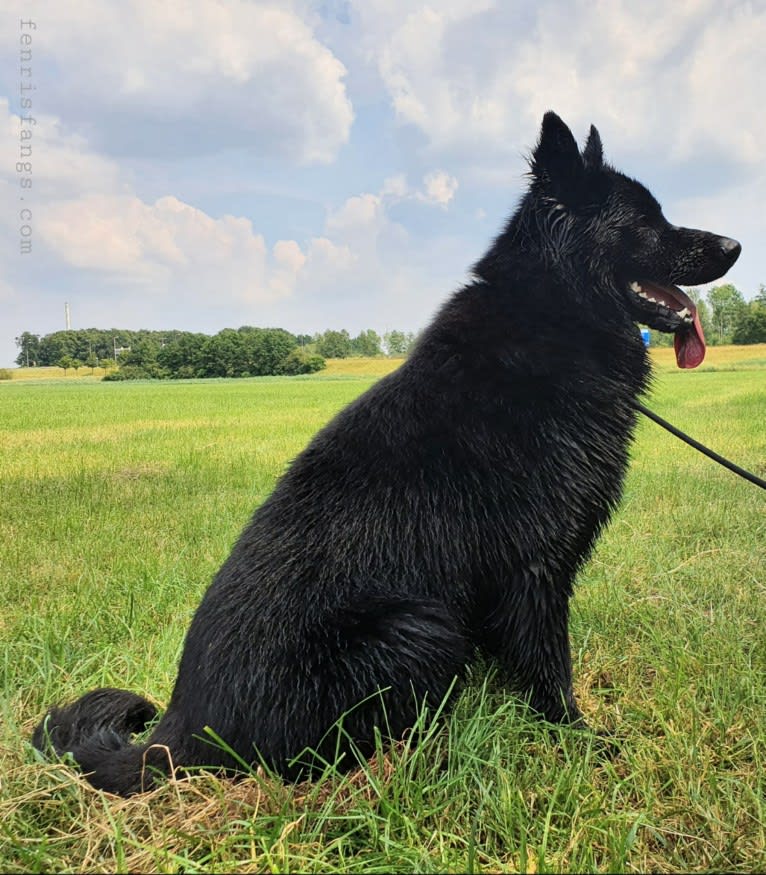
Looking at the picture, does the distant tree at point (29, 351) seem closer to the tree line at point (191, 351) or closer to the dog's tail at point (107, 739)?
the tree line at point (191, 351)

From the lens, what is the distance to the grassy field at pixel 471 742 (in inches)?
72.7

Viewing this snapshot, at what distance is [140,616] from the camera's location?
3.75m

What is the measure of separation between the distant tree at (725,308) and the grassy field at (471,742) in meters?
66.0

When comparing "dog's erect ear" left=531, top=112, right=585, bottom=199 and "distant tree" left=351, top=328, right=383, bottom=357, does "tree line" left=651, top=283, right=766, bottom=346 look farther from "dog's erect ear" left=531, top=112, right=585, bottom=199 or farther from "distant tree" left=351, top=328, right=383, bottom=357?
"dog's erect ear" left=531, top=112, right=585, bottom=199

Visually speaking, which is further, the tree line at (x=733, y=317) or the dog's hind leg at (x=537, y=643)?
the tree line at (x=733, y=317)

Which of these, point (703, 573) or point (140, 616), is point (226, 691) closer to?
point (140, 616)

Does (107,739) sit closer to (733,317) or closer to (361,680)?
(361,680)

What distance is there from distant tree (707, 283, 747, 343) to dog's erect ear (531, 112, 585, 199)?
68784 mm

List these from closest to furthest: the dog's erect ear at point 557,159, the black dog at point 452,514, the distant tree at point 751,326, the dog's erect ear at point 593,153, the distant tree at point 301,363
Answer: the black dog at point 452,514, the dog's erect ear at point 557,159, the dog's erect ear at point 593,153, the distant tree at point 751,326, the distant tree at point 301,363

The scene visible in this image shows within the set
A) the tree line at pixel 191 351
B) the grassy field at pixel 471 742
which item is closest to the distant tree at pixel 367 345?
the tree line at pixel 191 351

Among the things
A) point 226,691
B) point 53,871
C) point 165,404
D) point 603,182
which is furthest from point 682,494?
point 165,404

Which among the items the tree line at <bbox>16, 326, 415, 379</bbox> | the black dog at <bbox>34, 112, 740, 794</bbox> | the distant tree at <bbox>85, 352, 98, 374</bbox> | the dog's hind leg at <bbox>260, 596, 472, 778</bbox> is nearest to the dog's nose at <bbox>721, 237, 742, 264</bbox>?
the black dog at <bbox>34, 112, 740, 794</bbox>

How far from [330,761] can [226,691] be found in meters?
0.42

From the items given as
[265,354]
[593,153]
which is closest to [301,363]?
[265,354]
